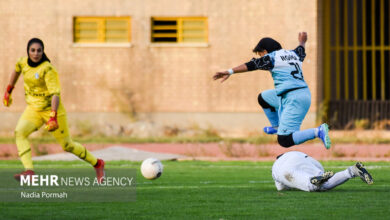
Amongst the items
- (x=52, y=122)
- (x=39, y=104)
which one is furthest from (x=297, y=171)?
(x=39, y=104)

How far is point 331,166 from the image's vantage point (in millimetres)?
15898

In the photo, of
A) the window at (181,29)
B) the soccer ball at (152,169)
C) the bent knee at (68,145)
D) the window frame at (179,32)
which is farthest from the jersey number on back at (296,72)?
the window at (181,29)

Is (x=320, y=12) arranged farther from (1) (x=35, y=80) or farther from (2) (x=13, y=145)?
(1) (x=35, y=80)

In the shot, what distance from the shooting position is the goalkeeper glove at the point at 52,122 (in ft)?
40.5

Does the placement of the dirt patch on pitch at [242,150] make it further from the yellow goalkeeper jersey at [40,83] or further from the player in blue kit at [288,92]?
the yellow goalkeeper jersey at [40,83]

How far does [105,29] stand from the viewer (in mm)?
27250

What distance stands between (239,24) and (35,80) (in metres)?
14.5

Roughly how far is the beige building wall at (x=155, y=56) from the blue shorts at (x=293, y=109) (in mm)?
13849

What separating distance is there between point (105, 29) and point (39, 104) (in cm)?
Result: 1458

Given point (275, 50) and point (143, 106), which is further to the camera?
point (143, 106)

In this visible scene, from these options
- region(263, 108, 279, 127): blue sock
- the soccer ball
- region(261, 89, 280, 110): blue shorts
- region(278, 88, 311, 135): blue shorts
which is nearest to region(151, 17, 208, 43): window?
region(263, 108, 279, 127): blue sock

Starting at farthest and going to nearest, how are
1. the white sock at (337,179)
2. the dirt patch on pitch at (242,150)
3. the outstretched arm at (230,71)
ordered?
the dirt patch on pitch at (242,150), the outstretched arm at (230,71), the white sock at (337,179)

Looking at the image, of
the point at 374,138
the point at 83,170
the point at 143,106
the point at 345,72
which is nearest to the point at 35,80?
the point at 83,170

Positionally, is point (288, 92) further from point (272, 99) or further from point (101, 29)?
point (101, 29)
